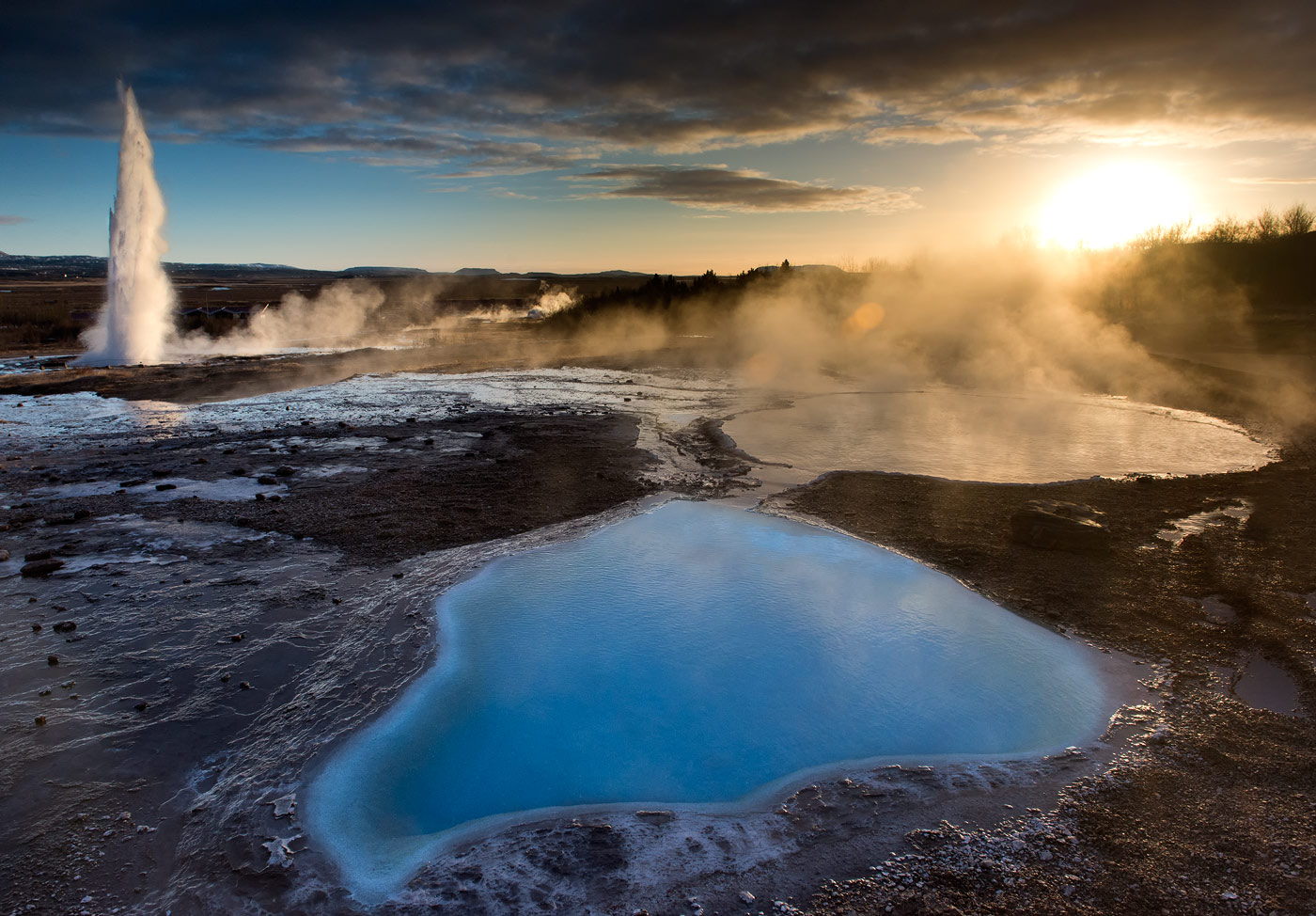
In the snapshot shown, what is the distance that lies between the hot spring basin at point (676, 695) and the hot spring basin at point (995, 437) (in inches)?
168

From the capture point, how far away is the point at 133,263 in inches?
819

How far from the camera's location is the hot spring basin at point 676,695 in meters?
3.83

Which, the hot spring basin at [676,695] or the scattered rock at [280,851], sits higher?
the hot spring basin at [676,695]

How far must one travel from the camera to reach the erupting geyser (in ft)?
65.8

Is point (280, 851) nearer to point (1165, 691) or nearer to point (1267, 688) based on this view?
point (1165, 691)

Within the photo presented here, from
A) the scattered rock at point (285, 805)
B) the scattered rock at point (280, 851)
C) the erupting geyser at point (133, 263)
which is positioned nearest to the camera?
the scattered rock at point (280, 851)

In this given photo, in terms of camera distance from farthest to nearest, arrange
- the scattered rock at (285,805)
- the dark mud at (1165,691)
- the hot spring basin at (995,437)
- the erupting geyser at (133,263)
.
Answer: the erupting geyser at (133,263) < the hot spring basin at (995,437) < the scattered rock at (285,805) < the dark mud at (1165,691)

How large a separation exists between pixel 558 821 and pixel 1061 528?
6.22 m

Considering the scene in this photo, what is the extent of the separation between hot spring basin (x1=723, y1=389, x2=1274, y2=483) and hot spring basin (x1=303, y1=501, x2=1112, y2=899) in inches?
168

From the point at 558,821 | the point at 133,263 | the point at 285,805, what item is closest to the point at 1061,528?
the point at 558,821

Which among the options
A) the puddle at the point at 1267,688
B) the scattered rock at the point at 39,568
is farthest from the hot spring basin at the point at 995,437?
the scattered rock at the point at 39,568

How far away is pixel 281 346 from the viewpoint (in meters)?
28.4

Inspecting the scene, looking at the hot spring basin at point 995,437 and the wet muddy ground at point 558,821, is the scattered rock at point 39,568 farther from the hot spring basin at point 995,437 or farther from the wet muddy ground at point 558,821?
the hot spring basin at point 995,437

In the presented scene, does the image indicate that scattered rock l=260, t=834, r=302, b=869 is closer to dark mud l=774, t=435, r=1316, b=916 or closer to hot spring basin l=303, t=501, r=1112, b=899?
hot spring basin l=303, t=501, r=1112, b=899
